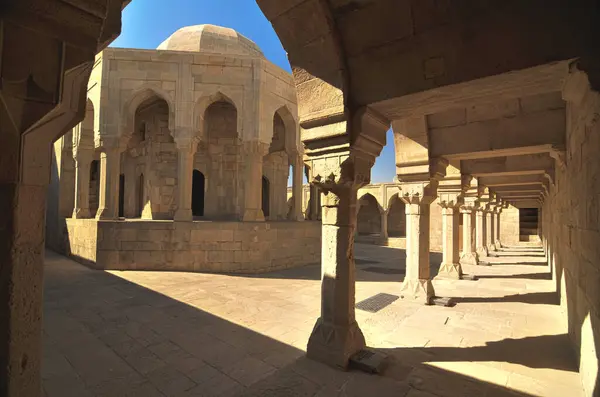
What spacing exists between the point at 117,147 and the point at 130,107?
1.26m

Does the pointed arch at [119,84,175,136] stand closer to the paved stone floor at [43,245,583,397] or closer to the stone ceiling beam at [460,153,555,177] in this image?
the paved stone floor at [43,245,583,397]

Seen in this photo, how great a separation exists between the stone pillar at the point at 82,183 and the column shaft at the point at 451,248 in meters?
11.1

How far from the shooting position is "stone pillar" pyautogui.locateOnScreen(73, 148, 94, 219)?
33.6 feet

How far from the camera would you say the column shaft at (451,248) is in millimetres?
7672

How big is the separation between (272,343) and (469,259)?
29.3 feet

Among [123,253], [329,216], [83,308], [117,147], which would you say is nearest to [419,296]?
[329,216]

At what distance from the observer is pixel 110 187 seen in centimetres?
918

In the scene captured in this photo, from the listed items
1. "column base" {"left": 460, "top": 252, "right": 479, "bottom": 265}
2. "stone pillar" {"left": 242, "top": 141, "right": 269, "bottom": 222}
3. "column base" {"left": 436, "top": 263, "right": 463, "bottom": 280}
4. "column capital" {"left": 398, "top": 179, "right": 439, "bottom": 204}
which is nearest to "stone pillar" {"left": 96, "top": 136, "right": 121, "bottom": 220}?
"stone pillar" {"left": 242, "top": 141, "right": 269, "bottom": 222}

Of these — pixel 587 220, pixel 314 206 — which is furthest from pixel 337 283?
pixel 314 206

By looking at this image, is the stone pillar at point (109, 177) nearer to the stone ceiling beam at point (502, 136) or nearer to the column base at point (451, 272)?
the stone ceiling beam at point (502, 136)

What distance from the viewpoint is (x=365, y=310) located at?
16.6 feet

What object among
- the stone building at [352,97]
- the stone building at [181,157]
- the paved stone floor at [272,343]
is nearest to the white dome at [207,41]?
the stone building at [181,157]

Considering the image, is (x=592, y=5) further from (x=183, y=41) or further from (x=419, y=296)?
(x=183, y=41)

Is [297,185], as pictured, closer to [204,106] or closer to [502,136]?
Answer: [204,106]
